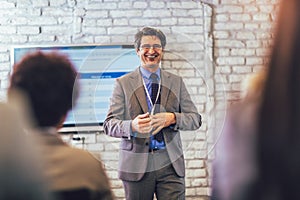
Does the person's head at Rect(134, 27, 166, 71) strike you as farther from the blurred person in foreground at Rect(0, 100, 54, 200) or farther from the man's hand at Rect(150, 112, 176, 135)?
the blurred person in foreground at Rect(0, 100, 54, 200)

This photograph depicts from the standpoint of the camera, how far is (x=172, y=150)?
2.13 m

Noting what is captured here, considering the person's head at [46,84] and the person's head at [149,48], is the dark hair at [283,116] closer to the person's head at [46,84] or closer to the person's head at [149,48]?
the person's head at [46,84]

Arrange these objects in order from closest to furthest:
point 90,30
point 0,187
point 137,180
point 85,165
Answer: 1. point 0,187
2. point 85,165
3. point 137,180
4. point 90,30

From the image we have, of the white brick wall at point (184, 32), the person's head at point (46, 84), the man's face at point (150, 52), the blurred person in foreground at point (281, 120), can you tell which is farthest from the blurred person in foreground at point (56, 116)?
the white brick wall at point (184, 32)

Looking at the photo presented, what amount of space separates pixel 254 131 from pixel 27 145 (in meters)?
0.29

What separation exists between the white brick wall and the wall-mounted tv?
81mm

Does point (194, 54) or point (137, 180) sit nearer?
point (137, 180)

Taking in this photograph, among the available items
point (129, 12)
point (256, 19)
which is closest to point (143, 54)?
point (129, 12)

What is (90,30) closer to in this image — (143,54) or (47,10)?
(47,10)

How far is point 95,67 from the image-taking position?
3.20 meters

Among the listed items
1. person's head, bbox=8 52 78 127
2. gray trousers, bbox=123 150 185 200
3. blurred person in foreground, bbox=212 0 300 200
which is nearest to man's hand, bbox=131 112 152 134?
gray trousers, bbox=123 150 185 200

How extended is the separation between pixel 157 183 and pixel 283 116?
1.72m

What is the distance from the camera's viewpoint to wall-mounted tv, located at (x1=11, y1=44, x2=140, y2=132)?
304 centimetres

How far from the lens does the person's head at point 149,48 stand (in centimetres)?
222
